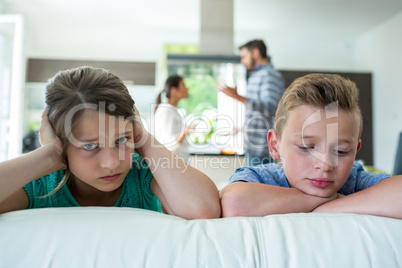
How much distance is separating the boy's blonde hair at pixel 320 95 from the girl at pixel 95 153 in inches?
10.4

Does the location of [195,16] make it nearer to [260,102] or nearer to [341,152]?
[260,102]

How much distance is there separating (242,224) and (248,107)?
1.50 meters

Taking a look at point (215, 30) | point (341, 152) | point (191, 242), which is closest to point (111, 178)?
point (191, 242)

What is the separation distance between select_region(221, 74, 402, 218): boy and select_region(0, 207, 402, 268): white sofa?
7cm

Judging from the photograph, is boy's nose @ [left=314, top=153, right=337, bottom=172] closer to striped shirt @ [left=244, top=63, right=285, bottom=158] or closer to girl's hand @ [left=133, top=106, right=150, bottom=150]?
girl's hand @ [left=133, top=106, right=150, bottom=150]

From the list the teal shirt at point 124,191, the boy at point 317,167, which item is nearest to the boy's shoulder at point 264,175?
the boy at point 317,167

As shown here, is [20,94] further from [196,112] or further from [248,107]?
[248,107]

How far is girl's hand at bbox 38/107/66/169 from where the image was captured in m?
0.69

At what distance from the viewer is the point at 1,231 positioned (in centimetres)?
54

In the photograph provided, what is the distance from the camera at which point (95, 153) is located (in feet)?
2.23

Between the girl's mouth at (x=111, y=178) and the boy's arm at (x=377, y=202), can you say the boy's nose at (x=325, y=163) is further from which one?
the girl's mouth at (x=111, y=178)

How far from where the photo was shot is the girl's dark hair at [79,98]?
690 millimetres

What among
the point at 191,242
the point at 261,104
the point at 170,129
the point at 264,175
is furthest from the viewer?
the point at 170,129

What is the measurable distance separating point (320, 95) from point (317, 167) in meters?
0.17
